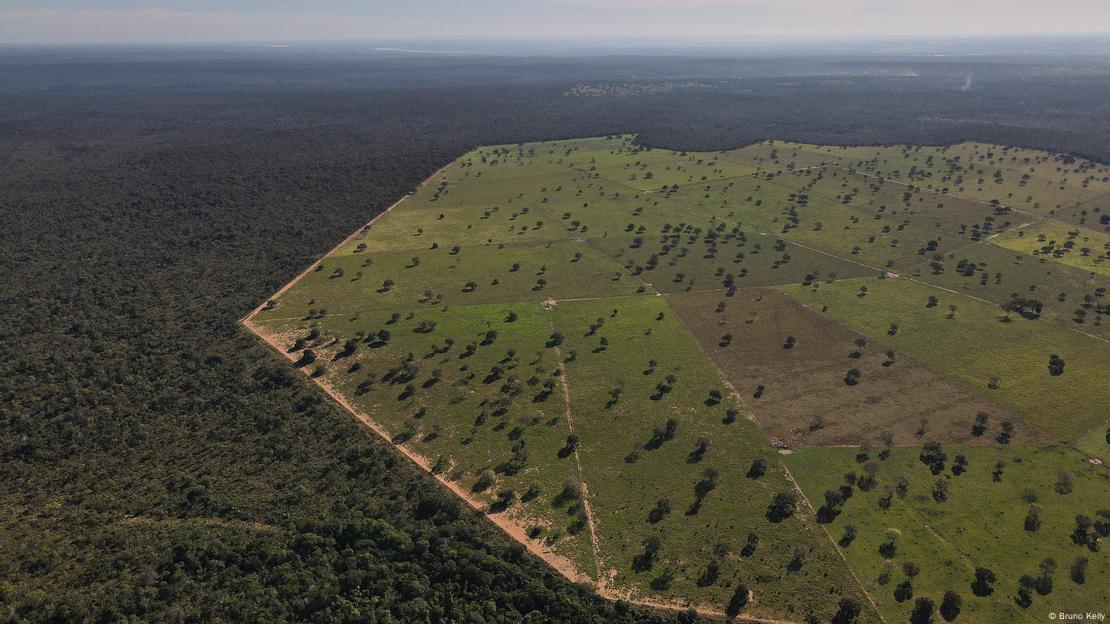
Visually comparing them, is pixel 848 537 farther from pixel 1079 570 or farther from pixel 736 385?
pixel 736 385

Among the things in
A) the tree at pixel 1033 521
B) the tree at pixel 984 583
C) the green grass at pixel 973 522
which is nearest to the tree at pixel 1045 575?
the green grass at pixel 973 522

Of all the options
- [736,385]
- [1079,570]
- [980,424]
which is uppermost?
[980,424]

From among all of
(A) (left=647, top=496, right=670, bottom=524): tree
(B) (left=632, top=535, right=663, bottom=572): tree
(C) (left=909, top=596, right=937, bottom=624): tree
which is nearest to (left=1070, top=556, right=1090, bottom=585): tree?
(C) (left=909, top=596, right=937, bottom=624): tree

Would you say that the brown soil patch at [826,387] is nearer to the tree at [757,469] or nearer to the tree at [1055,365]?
the tree at [757,469]

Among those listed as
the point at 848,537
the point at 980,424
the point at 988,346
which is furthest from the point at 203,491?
the point at 988,346

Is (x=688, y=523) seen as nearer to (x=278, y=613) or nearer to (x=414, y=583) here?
(x=414, y=583)

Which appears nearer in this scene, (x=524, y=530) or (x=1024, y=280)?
(x=524, y=530)

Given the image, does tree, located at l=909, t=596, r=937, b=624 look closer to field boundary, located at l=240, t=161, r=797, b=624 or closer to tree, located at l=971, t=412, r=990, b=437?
field boundary, located at l=240, t=161, r=797, b=624

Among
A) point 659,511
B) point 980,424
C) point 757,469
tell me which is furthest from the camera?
point 980,424

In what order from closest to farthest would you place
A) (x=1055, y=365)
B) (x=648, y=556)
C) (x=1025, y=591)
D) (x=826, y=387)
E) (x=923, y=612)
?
(x=923, y=612)
(x=1025, y=591)
(x=648, y=556)
(x=826, y=387)
(x=1055, y=365)
